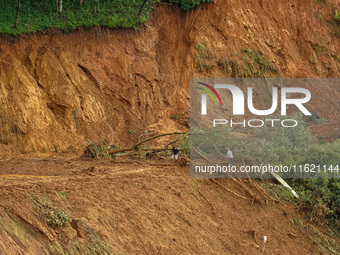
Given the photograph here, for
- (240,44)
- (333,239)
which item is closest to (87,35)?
(240,44)

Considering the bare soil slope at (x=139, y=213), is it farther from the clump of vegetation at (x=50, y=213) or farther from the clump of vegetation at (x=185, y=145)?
the clump of vegetation at (x=185, y=145)

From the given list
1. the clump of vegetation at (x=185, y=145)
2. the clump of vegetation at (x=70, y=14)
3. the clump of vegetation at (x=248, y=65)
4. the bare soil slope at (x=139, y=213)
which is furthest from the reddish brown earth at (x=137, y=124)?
the clump of vegetation at (x=185, y=145)

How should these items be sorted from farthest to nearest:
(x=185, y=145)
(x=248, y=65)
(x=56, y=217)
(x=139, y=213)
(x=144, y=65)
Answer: (x=248, y=65)
(x=144, y=65)
(x=185, y=145)
(x=139, y=213)
(x=56, y=217)

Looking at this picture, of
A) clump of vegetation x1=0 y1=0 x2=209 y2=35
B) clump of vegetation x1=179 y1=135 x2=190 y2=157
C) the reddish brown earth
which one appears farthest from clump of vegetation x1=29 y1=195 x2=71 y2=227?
clump of vegetation x1=0 y1=0 x2=209 y2=35

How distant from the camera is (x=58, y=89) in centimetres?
1544

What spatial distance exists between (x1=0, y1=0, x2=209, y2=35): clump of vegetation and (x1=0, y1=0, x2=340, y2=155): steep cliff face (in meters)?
0.32

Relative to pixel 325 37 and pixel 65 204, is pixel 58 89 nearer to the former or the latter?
pixel 65 204

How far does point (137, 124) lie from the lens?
16438 mm

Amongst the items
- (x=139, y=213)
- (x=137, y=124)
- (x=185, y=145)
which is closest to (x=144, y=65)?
(x=137, y=124)

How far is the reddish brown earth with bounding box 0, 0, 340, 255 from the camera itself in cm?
869

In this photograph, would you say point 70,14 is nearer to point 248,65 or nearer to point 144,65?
point 144,65

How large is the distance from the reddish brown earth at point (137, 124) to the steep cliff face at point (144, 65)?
0.04 metres

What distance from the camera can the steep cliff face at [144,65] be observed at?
48.4 ft

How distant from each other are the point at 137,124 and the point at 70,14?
4593mm
